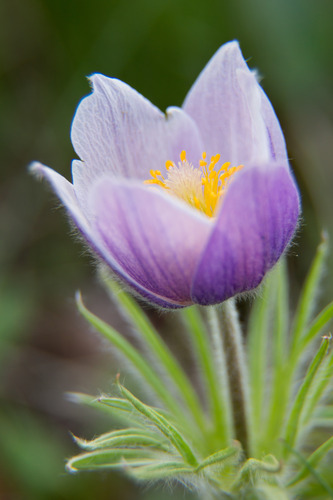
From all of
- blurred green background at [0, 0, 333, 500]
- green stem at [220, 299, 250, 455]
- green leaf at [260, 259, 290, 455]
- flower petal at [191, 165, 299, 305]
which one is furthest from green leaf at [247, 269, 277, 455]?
blurred green background at [0, 0, 333, 500]

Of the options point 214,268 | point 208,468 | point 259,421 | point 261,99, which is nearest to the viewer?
point 214,268

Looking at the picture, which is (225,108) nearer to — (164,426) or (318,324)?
(318,324)

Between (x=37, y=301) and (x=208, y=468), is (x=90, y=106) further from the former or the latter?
(x=37, y=301)

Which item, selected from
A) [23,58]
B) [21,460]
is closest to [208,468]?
[21,460]

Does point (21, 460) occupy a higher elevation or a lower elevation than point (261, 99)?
lower

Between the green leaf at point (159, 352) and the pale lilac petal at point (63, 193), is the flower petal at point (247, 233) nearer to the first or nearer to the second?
the pale lilac petal at point (63, 193)

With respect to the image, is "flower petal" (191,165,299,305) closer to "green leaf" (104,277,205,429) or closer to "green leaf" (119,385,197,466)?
"green leaf" (119,385,197,466)

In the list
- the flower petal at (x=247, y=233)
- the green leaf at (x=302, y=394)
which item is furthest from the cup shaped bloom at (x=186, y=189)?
the green leaf at (x=302, y=394)
